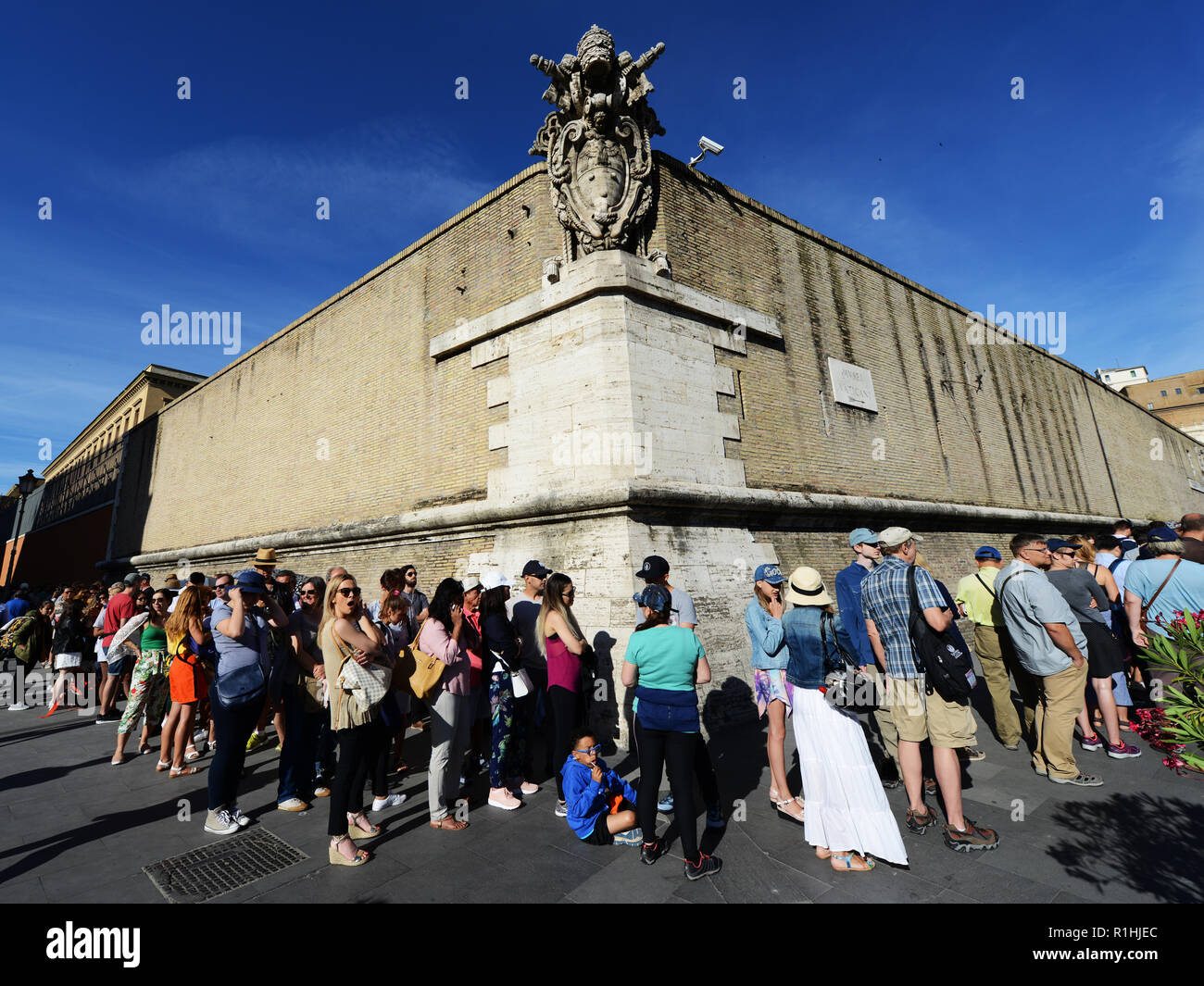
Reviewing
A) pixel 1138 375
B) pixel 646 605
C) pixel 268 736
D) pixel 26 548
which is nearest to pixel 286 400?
pixel 268 736

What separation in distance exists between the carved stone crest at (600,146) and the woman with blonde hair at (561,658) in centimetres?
496

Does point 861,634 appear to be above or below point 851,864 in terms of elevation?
above

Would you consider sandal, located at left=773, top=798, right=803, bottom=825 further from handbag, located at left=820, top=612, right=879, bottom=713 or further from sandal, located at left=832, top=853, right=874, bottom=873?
handbag, located at left=820, top=612, right=879, bottom=713

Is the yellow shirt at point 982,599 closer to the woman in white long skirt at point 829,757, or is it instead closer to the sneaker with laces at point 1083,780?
the sneaker with laces at point 1083,780

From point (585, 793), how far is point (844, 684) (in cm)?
183

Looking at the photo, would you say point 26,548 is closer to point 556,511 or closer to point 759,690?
point 556,511

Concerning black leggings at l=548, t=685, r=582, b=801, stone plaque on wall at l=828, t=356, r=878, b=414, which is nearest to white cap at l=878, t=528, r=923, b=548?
black leggings at l=548, t=685, r=582, b=801

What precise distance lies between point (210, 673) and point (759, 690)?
541 cm

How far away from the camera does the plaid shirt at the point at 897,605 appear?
136 inches

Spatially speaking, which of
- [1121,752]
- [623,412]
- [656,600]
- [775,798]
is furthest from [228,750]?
[1121,752]

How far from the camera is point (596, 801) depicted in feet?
12.2

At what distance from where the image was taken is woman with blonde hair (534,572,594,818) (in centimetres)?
433

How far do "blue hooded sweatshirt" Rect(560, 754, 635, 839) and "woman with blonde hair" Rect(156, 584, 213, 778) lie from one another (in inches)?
139

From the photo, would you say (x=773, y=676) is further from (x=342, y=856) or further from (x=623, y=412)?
(x=623, y=412)
